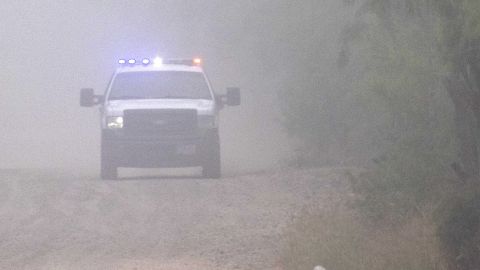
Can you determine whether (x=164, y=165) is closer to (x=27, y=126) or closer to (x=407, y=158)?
(x=407, y=158)

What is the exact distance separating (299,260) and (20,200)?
7.51 meters

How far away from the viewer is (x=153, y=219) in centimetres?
1850

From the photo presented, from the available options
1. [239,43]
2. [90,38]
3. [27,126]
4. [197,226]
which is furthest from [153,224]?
[90,38]

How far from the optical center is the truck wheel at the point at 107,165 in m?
22.8

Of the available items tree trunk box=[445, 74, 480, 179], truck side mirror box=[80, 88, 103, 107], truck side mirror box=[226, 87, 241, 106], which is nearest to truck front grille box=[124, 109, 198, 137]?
truck side mirror box=[226, 87, 241, 106]

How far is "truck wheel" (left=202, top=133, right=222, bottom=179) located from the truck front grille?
1.18ft

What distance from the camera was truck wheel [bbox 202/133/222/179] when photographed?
74.8ft

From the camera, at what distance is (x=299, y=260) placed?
14.5 m

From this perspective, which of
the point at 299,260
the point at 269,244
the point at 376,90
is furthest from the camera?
the point at 376,90

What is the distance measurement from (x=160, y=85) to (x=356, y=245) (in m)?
9.87

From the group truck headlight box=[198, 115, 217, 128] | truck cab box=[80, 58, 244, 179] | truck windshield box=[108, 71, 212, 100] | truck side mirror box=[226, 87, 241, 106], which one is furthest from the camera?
truck side mirror box=[226, 87, 241, 106]

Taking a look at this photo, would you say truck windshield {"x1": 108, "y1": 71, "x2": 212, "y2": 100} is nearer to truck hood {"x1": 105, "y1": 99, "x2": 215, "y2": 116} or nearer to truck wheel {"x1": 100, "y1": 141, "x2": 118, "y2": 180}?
truck hood {"x1": 105, "y1": 99, "x2": 215, "y2": 116}

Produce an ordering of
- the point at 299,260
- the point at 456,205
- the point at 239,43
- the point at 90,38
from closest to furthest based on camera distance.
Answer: the point at 456,205 → the point at 299,260 → the point at 239,43 → the point at 90,38

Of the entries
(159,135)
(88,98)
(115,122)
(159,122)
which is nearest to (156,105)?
(159,122)
